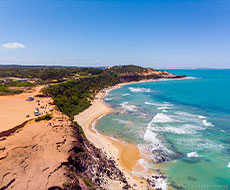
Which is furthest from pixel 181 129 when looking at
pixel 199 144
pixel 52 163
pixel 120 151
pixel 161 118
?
pixel 52 163

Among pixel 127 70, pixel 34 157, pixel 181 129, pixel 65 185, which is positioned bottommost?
pixel 181 129

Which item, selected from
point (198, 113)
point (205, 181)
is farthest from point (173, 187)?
point (198, 113)

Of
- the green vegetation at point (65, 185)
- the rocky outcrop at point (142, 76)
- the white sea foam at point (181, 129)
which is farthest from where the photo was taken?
the rocky outcrop at point (142, 76)

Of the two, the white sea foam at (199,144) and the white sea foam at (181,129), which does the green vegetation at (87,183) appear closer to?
the white sea foam at (199,144)

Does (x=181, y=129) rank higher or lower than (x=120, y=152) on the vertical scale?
higher

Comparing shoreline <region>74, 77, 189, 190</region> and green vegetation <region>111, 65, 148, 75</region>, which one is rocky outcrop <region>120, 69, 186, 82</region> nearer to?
green vegetation <region>111, 65, 148, 75</region>

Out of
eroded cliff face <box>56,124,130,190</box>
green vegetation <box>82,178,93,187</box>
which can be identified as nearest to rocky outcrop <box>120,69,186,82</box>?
eroded cliff face <box>56,124,130,190</box>

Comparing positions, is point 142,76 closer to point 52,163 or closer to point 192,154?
point 192,154

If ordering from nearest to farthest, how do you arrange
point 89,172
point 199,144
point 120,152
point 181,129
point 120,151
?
1. point 89,172
2. point 120,152
3. point 120,151
4. point 199,144
5. point 181,129

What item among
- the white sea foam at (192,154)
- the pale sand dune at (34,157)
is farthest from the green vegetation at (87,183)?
the white sea foam at (192,154)

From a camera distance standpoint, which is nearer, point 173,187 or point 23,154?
point 23,154

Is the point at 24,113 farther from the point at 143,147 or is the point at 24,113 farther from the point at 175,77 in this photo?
the point at 175,77
